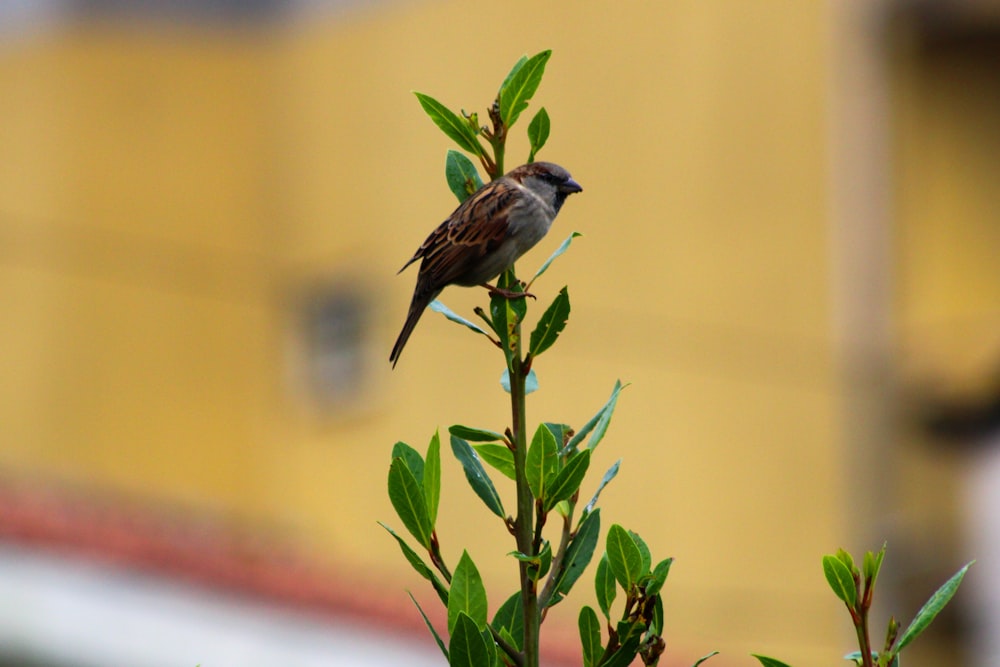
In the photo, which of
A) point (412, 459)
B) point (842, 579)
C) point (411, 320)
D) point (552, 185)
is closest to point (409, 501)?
point (412, 459)

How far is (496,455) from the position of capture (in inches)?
59.6

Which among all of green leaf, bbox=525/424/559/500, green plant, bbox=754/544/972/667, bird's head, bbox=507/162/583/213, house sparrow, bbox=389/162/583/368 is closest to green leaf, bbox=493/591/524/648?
green leaf, bbox=525/424/559/500

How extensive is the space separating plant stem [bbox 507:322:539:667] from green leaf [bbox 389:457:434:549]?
3.8 inches

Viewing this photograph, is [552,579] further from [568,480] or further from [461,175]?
[461,175]

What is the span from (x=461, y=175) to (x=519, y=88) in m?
0.16

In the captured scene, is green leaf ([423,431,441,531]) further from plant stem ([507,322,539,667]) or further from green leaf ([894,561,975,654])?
green leaf ([894,561,975,654])

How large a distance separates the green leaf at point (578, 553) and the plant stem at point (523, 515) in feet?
0.09

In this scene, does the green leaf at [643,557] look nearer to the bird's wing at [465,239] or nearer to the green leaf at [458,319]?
the green leaf at [458,319]

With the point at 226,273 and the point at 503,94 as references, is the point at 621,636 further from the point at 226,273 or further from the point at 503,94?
the point at 226,273

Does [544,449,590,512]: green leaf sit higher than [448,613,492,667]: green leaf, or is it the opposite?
[544,449,590,512]: green leaf

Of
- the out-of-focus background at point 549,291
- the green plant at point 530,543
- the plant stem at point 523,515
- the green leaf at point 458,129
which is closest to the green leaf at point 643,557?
the green plant at point 530,543

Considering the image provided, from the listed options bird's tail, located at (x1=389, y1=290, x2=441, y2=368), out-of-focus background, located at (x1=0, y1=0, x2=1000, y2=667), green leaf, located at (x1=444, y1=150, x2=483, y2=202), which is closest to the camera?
green leaf, located at (x1=444, y1=150, x2=483, y2=202)

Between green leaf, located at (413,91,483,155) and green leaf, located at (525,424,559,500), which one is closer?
green leaf, located at (525,424,559,500)

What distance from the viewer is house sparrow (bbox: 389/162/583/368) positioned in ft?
8.90
